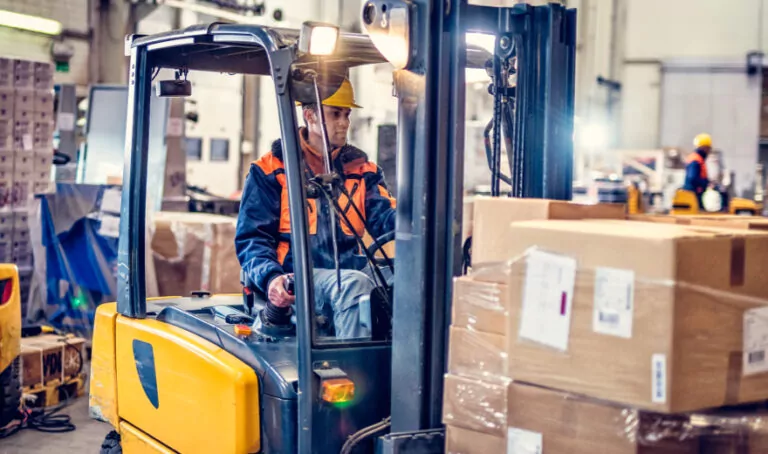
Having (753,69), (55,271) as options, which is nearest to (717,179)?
(753,69)

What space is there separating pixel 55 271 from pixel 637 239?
7304mm

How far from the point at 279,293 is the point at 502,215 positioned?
0.96m

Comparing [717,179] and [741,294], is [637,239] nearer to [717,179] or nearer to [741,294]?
[741,294]

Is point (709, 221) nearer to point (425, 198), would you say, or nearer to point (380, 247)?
point (425, 198)

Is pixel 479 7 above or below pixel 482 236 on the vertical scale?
above

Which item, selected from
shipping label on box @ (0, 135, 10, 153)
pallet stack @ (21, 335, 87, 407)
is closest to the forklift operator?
pallet stack @ (21, 335, 87, 407)

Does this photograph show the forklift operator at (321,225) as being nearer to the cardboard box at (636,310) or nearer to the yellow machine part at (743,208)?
the cardboard box at (636,310)

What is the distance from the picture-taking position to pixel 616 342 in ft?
7.51

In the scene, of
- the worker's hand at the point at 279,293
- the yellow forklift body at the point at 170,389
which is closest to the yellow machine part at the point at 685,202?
the yellow forklift body at the point at 170,389

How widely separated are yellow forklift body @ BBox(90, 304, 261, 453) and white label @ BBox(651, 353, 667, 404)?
4.58ft

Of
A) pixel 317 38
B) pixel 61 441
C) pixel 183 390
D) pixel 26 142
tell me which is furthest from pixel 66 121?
pixel 317 38

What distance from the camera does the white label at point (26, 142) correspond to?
9.11 m

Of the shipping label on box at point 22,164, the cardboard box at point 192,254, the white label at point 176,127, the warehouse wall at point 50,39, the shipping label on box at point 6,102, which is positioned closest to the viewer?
the cardboard box at point 192,254

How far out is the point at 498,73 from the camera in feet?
10.4
